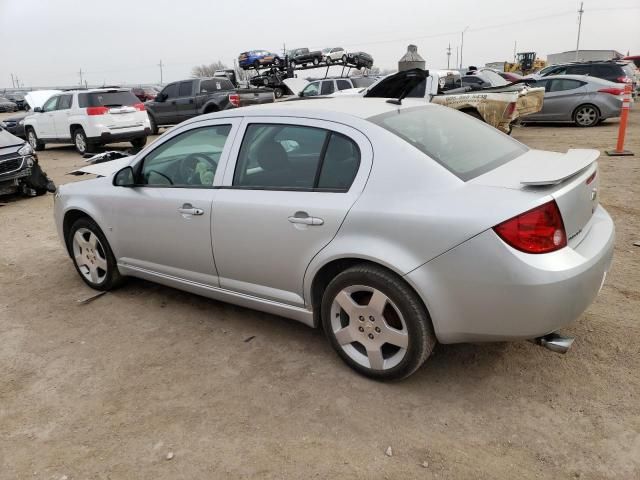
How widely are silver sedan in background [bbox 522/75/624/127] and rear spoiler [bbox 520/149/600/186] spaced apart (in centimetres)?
1218

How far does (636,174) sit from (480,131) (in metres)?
5.95

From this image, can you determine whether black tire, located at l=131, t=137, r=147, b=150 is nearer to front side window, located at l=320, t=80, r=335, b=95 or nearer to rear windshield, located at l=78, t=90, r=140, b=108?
rear windshield, located at l=78, t=90, r=140, b=108

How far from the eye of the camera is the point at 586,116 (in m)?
14.0

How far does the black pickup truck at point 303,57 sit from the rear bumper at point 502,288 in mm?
23548

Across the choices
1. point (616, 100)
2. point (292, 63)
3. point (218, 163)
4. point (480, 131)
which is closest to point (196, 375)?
point (218, 163)

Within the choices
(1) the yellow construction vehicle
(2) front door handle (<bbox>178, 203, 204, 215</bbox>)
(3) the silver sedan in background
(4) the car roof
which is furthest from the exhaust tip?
(1) the yellow construction vehicle

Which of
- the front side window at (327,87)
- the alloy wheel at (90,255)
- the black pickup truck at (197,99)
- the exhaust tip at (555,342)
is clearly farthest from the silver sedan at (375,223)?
the front side window at (327,87)

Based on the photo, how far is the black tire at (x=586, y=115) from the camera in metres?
13.8

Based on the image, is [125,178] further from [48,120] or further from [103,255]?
[48,120]

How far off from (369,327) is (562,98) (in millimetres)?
13617

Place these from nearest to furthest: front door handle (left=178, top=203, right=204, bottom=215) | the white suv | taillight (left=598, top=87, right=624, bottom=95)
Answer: front door handle (left=178, top=203, right=204, bottom=215) → taillight (left=598, top=87, right=624, bottom=95) → the white suv

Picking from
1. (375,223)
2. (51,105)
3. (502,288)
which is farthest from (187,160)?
(51,105)

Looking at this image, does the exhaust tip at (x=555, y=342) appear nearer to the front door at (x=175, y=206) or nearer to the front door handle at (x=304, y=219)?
the front door handle at (x=304, y=219)

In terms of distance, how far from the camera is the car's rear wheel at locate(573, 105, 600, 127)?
1384 centimetres
